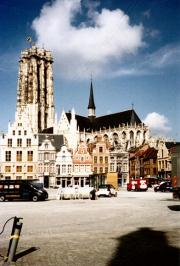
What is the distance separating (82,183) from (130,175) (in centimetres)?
1716

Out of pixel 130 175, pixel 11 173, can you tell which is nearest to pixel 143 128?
pixel 130 175

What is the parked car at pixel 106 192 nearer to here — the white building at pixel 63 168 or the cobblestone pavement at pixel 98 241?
the cobblestone pavement at pixel 98 241

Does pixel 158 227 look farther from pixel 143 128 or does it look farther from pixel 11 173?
pixel 143 128

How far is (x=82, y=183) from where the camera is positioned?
211 ft

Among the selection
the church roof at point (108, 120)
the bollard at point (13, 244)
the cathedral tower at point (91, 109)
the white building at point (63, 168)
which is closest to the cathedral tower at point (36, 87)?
the church roof at point (108, 120)

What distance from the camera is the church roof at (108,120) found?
10212cm

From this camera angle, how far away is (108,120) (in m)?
109

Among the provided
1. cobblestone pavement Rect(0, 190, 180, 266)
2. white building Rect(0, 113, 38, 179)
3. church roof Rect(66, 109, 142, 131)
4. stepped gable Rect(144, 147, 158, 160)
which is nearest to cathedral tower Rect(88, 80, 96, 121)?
church roof Rect(66, 109, 142, 131)

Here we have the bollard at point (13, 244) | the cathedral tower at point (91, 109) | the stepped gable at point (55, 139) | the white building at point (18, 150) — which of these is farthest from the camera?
the cathedral tower at point (91, 109)

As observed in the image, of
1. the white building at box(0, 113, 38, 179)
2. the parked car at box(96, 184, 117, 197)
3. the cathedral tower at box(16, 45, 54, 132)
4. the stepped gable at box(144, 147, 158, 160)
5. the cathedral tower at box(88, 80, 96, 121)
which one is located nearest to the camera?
the parked car at box(96, 184, 117, 197)

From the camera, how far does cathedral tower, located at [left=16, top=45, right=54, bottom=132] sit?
108938mm

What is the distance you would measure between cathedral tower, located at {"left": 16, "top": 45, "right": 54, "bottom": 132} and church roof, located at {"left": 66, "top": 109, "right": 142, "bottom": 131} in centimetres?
1098

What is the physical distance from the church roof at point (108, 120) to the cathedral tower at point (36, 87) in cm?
1098

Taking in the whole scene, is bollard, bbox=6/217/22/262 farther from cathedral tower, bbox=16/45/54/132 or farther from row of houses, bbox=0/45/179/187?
cathedral tower, bbox=16/45/54/132
